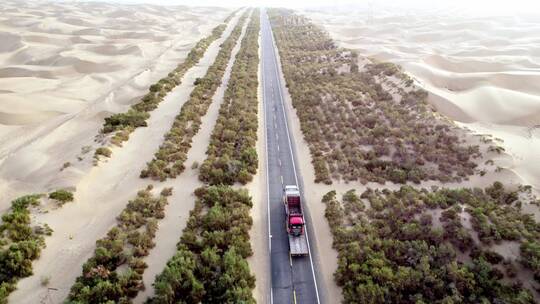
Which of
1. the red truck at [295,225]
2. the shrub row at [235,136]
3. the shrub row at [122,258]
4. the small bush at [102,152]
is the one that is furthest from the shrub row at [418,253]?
the small bush at [102,152]

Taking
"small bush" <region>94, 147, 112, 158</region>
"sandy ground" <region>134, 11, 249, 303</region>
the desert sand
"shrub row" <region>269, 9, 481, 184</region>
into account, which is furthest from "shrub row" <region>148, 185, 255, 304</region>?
"small bush" <region>94, 147, 112, 158</region>

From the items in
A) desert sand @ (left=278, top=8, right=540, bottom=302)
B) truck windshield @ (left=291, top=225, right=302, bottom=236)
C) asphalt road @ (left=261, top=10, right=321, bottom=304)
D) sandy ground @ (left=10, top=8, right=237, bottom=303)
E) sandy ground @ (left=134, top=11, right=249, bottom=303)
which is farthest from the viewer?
desert sand @ (left=278, top=8, right=540, bottom=302)

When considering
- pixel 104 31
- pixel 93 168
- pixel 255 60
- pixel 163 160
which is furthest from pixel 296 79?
pixel 104 31

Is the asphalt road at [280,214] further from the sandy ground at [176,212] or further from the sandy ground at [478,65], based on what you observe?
the sandy ground at [478,65]

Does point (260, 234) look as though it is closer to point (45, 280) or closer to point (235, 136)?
point (45, 280)

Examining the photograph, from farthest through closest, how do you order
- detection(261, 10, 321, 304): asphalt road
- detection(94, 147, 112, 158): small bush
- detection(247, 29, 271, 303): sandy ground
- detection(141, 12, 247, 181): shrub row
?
1. detection(94, 147, 112, 158): small bush
2. detection(141, 12, 247, 181): shrub row
3. detection(247, 29, 271, 303): sandy ground
4. detection(261, 10, 321, 304): asphalt road

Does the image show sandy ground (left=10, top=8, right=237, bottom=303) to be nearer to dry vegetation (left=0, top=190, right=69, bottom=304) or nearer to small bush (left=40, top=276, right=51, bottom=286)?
small bush (left=40, top=276, right=51, bottom=286)
